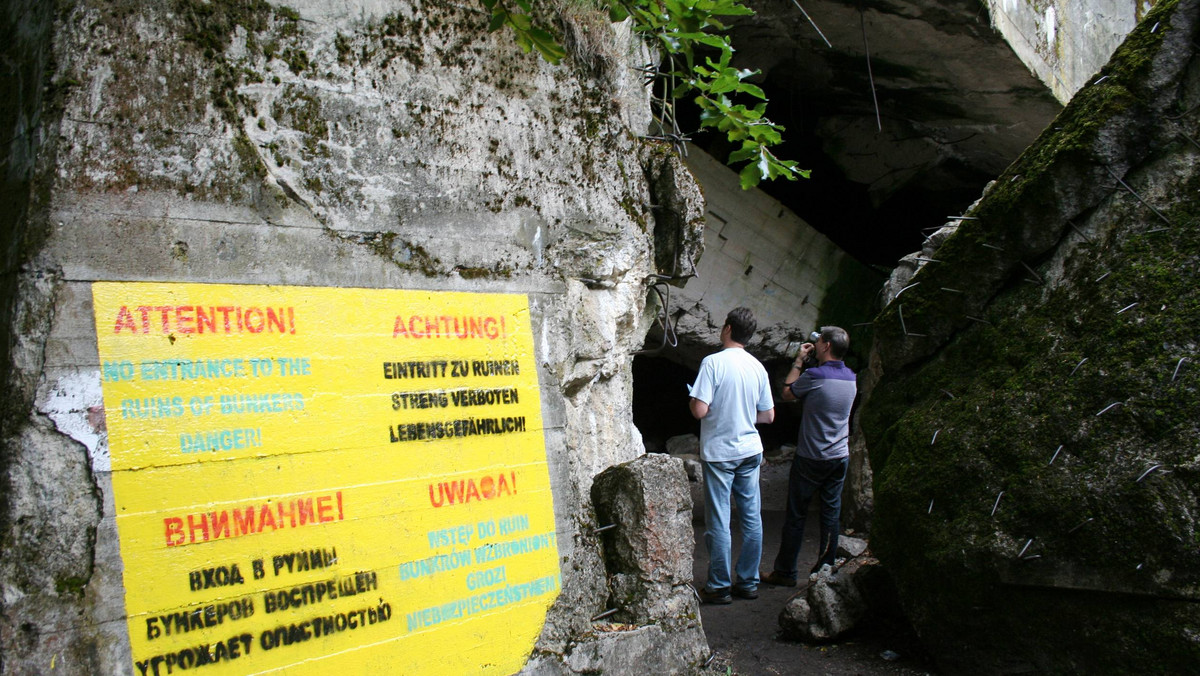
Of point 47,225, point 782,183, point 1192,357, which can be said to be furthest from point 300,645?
point 782,183

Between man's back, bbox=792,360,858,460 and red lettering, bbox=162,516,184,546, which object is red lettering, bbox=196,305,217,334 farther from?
man's back, bbox=792,360,858,460

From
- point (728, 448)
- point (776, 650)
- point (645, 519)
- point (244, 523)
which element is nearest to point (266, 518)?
point (244, 523)

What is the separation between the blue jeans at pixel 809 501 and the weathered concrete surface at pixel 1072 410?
3.53 feet

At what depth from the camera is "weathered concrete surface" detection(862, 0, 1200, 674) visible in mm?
3020

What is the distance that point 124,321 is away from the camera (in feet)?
7.52

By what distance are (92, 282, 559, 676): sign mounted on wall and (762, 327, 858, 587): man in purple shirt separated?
2.58 m

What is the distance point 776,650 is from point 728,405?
130 cm

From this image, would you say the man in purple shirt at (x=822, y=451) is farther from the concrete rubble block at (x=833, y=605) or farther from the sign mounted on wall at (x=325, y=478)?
the sign mounted on wall at (x=325, y=478)

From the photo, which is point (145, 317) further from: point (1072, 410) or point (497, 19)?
point (1072, 410)

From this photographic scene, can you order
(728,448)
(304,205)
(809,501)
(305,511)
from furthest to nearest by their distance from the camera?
1. (809,501)
2. (728,448)
3. (304,205)
4. (305,511)

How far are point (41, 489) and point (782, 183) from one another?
8455 mm

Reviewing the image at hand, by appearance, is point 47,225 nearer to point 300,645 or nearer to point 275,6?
point 275,6

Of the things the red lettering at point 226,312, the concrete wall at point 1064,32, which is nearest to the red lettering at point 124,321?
the red lettering at point 226,312

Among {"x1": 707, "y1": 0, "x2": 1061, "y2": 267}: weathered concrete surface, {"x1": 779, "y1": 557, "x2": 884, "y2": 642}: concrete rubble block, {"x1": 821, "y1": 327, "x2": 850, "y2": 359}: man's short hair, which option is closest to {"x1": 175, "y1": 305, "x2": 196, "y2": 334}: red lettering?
{"x1": 779, "y1": 557, "x2": 884, "y2": 642}: concrete rubble block
